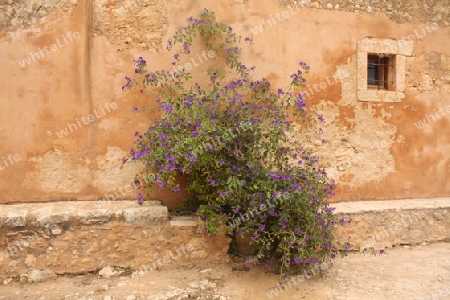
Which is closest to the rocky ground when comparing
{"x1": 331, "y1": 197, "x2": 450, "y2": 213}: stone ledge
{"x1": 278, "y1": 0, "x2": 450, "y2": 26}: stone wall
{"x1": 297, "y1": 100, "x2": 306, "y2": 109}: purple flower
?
{"x1": 331, "y1": 197, "x2": 450, "y2": 213}: stone ledge

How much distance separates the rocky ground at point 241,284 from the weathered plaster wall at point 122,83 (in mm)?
1013

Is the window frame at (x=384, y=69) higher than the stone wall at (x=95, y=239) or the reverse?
higher

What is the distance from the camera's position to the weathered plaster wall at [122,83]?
14.3ft

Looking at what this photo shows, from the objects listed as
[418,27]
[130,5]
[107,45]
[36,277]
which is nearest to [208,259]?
[36,277]

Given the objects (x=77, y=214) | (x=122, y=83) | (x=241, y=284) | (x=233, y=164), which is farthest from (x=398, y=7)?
(x=77, y=214)

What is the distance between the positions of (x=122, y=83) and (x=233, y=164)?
1689 mm

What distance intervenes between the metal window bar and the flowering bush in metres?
1.56

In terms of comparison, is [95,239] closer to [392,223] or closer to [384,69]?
[392,223]

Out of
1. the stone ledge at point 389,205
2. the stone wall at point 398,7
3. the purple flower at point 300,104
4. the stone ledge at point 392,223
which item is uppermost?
the stone wall at point 398,7

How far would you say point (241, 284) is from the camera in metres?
3.88

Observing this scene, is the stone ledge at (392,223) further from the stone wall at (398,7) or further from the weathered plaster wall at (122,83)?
the stone wall at (398,7)

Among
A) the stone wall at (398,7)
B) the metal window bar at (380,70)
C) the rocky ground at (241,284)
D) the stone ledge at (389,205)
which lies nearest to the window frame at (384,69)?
the metal window bar at (380,70)

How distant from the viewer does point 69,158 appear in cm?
444

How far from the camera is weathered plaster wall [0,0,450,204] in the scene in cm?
435
